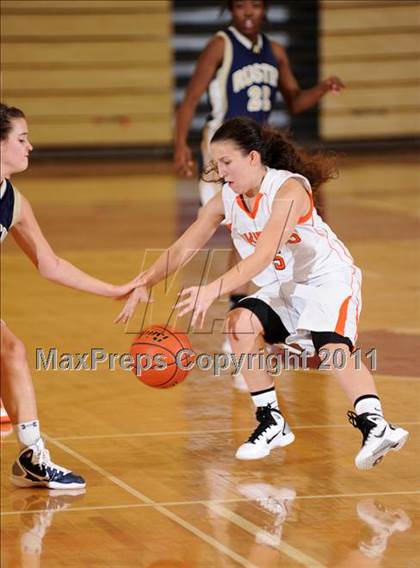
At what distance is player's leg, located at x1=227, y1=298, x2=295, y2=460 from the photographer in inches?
212

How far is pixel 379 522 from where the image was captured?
4.51 meters

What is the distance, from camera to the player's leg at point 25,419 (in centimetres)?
493

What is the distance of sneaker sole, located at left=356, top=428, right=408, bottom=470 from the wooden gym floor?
0.23 feet

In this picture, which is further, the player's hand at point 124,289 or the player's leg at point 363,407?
the player's hand at point 124,289

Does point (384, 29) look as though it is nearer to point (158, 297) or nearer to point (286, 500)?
point (158, 297)

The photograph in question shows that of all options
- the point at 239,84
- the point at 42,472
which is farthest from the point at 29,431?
the point at 239,84

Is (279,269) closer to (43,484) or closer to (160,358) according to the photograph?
(160,358)

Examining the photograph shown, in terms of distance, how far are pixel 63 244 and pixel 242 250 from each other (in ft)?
20.2

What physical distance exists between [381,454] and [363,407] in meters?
0.20

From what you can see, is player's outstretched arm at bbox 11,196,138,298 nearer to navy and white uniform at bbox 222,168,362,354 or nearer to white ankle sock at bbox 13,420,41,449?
navy and white uniform at bbox 222,168,362,354

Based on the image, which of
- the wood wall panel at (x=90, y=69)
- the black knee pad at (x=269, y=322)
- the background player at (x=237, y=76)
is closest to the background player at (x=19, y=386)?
the black knee pad at (x=269, y=322)

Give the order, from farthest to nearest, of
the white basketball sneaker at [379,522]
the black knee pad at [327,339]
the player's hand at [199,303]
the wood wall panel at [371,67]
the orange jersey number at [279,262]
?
1. the wood wall panel at [371,67]
2. the orange jersey number at [279,262]
3. the black knee pad at [327,339]
4. the player's hand at [199,303]
5. the white basketball sneaker at [379,522]

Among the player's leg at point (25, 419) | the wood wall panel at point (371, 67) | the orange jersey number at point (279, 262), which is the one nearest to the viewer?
the player's leg at point (25, 419)

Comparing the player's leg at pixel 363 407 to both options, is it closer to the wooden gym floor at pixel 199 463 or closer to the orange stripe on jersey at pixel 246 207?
the wooden gym floor at pixel 199 463
